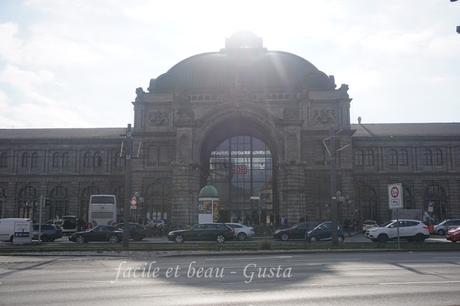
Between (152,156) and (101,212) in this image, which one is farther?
(152,156)

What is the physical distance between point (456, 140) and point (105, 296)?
58787 millimetres

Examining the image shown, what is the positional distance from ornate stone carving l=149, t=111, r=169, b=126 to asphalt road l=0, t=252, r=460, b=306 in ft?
132

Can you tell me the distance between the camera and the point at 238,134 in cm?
5900

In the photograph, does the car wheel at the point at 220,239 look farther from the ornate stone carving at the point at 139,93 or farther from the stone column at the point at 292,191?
the ornate stone carving at the point at 139,93

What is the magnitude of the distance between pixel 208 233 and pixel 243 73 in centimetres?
2917

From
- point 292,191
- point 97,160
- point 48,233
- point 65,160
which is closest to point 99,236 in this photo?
point 48,233

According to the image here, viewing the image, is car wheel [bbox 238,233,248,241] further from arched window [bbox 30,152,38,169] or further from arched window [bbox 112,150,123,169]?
arched window [bbox 30,152,38,169]

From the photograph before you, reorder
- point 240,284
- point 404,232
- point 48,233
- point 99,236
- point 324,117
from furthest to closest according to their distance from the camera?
point 324,117, point 48,233, point 99,236, point 404,232, point 240,284

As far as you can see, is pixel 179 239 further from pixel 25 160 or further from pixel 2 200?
pixel 2 200

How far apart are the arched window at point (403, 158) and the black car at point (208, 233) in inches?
1337

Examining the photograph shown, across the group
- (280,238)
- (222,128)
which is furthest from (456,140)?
(280,238)

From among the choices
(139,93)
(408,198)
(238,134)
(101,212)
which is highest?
(139,93)

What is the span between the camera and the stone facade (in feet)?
171

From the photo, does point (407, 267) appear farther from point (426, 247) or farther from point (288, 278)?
point (426, 247)
